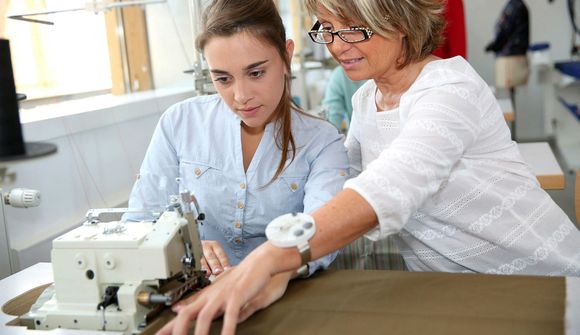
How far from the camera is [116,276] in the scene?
95cm

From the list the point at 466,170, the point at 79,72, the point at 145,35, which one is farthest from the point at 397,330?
the point at 145,35

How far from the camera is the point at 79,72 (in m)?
1.51

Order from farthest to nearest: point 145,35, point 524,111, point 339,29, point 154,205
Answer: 1. point 524,111
2. point 145,35
3. point 154,205
4. point 339,29

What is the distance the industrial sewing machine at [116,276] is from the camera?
93cm

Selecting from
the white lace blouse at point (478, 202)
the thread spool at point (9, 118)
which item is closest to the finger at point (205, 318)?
the thread spool at point (9, 118)

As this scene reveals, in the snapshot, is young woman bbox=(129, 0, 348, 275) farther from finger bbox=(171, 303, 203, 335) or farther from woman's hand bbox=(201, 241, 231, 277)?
finger bbox=(171, 303, 203, 335)

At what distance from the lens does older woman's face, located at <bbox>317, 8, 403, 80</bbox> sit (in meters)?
1.18

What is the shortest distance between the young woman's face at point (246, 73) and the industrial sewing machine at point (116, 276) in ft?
1.20

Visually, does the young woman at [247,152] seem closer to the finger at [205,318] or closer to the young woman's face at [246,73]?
the young woman's face at [246,73]

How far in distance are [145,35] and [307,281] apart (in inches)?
65.7

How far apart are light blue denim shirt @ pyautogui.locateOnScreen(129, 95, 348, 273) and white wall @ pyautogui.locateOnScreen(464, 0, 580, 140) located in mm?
5718

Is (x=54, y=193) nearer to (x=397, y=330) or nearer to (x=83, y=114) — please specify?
(x=83, y=114)

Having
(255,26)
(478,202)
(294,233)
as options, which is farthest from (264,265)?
(255,26)

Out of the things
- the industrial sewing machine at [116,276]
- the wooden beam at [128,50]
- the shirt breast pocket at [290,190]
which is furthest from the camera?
the wooden beam at [128,50]
